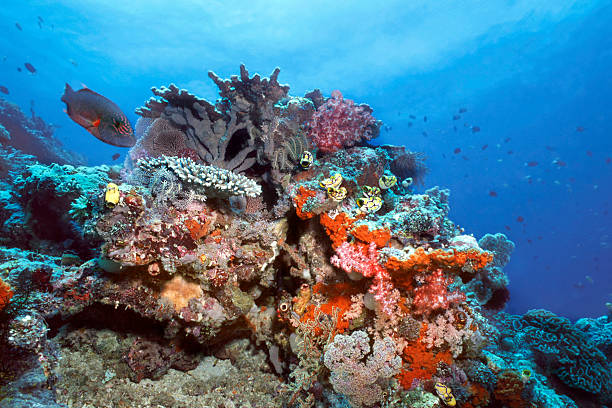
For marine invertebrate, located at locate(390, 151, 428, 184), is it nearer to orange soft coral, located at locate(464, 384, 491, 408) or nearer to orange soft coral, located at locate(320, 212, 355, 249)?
orange soft coral, located at locate(320, 212, 355, 249)

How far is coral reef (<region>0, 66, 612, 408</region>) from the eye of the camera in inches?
126

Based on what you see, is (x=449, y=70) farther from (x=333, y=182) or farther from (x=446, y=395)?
(x=446, y=395)

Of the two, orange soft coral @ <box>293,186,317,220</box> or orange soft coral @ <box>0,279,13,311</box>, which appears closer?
orange soft coral @ <box>0,279,13,311</box>

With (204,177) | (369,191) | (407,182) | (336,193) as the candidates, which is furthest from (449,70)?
(204,177)

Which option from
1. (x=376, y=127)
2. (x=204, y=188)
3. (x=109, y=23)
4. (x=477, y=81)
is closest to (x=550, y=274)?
(x=477, y=81)

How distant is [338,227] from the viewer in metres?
3.93

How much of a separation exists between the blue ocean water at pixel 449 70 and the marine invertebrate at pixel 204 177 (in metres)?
21.4

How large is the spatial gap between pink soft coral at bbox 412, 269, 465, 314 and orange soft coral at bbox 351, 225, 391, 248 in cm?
74

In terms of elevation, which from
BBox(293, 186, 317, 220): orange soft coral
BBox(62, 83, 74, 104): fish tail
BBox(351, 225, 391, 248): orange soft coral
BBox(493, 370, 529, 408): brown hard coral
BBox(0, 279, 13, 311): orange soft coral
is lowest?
BBox(0, 279, 13, 311): orange soft coral

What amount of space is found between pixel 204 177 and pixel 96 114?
4.44ft

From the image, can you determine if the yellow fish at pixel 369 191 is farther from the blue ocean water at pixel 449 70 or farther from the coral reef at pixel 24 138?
the blue ocean water at pixel 449 70

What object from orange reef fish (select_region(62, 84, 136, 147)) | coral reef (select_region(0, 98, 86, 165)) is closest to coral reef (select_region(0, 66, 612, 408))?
orange reef fish (select_region(62, 84, 136, 147))

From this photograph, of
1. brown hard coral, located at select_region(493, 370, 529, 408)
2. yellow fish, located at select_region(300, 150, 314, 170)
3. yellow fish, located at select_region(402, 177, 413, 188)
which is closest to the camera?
brown hard coral, located at select_region(493, 370, 529, 408)

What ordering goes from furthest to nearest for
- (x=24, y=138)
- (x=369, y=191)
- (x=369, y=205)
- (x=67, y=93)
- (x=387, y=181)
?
1. (x=24, y=138)
2. (x=387, y=181)
3. (x=369, y=191)
4. (x=369, y=205)
5. (x=67, y=93)
